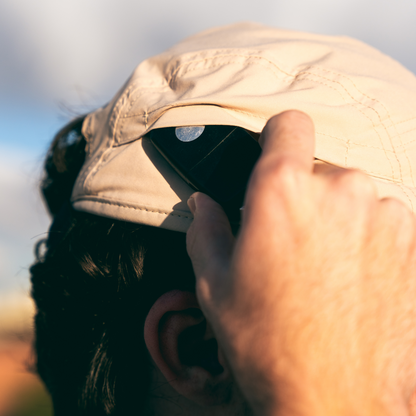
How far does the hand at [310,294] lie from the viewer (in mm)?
510

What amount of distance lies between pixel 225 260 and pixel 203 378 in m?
0.46

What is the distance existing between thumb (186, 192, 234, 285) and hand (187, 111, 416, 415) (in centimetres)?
2

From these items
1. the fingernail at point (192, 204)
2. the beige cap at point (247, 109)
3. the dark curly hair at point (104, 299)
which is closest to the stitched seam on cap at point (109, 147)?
the beige cap at point (247, 109)

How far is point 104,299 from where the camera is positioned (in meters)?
1.02

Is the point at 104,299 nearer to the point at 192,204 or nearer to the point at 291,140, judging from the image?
the point at 192,204

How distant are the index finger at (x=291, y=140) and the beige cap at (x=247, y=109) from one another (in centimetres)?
23

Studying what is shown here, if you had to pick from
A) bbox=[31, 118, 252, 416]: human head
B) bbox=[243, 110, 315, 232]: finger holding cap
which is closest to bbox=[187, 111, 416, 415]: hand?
bbox=[243, 110, 315, 232]: finger holding cap

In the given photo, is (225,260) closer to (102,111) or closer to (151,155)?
(151,155)

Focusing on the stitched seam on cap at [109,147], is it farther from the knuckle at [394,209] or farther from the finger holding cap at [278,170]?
the knuckle at [394,209]

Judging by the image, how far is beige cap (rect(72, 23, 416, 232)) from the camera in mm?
868

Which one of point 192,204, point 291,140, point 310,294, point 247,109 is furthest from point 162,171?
point 310,294

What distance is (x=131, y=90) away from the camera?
3.59 feet

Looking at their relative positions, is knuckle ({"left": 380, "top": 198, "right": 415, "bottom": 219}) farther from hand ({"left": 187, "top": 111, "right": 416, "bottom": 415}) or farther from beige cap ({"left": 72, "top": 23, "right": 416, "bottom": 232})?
beige cap ({"left": 72, "top": 23, "right": 416, "bottom": 232})

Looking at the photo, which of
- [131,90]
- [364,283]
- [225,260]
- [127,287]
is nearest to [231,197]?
[225,260]
